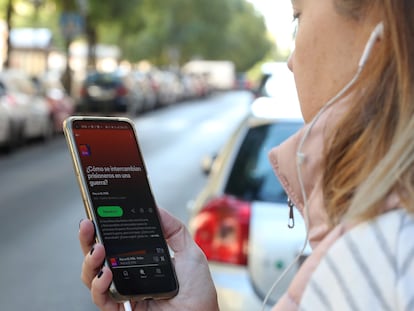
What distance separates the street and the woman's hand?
5.64 meters

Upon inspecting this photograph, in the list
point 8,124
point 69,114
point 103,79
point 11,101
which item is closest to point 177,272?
point 8,124

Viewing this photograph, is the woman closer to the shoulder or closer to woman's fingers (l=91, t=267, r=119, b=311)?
the shoulder

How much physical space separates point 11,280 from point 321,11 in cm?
743

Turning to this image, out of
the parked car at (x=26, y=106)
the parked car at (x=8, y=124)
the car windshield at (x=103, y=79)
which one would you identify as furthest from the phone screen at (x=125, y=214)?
the car windshield at (x=103, y=79)

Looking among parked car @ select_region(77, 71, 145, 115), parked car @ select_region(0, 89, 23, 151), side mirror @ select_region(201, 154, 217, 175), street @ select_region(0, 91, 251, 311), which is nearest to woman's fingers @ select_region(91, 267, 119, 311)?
side mirror @ select_region(201, 154, 217, 175)

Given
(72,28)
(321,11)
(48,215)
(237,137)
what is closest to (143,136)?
(72,28)

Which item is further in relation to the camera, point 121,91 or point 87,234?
point 121,91

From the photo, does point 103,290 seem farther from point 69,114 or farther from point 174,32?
point 174,32

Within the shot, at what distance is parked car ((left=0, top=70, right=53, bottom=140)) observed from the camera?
2066cm

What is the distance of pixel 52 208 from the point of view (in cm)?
1273

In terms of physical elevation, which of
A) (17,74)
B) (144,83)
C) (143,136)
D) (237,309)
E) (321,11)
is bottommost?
(144,83)

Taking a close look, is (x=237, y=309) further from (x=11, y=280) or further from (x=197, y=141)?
(x=197, y=141)

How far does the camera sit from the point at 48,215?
12.2 meters

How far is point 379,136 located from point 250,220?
3.70 m
